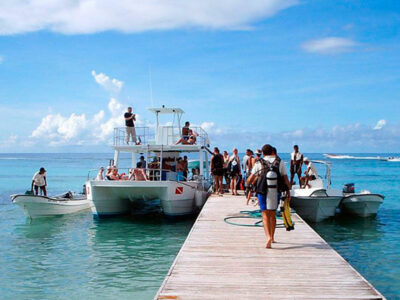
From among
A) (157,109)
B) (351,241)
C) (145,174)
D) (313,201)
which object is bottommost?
(351,241)

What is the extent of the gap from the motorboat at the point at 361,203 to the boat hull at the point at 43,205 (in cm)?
1062

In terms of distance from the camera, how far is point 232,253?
780 cm

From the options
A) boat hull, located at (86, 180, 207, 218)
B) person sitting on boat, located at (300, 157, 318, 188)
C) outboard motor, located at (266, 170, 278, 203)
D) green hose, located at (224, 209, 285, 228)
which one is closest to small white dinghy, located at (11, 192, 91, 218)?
boat hull, located at (86, 180, 207, 218)

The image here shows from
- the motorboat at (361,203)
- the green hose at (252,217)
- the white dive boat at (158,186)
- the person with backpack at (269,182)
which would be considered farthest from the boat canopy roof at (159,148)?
the person with backpack at (269,182)

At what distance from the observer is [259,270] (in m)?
6.68

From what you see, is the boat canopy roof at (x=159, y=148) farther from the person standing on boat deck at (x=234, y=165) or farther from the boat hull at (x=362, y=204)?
the boat hull at (x=362, y=204)

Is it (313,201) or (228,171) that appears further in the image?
(228,171)

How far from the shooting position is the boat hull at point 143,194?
1535 cm

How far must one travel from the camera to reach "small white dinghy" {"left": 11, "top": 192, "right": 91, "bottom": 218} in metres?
17.2

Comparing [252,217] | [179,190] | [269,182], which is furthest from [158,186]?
[269,182]

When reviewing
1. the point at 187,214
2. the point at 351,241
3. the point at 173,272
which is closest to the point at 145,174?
the point at 187,214

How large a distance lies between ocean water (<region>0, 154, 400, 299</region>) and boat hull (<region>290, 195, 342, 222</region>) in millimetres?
384

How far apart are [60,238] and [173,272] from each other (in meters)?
8.88

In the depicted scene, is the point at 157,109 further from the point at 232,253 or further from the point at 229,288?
the point at 229,288
